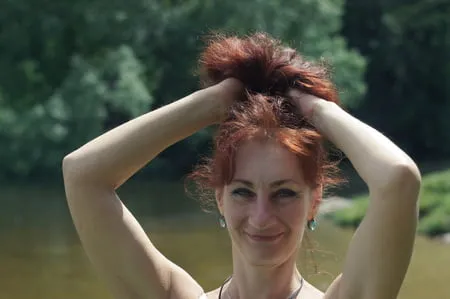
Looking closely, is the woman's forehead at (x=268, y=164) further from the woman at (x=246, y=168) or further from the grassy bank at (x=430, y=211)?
the grassy bank at (x=430, y=211)

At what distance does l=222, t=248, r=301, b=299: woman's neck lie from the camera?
1676mm

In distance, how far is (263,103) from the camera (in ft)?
5.43

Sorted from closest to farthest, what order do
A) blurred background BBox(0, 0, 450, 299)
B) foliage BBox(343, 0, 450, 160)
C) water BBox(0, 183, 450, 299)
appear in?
water BBox(0, 183, 450, 299), blurred background BBox(0, 0, 450, 299), foliage BBox(343, 0, 450, 160)

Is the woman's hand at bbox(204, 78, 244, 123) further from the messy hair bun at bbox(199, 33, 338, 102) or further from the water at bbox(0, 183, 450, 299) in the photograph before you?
the water at bbox(0, 183, 450, 299)

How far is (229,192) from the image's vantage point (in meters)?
1.65

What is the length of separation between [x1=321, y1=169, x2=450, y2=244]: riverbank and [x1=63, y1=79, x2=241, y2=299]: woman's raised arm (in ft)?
31.1

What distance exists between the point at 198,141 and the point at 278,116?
49.2 ft

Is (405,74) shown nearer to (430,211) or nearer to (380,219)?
(430,211)

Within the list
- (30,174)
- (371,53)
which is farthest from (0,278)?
(371,53)

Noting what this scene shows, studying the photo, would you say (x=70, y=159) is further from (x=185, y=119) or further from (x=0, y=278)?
(x=0, y=278)

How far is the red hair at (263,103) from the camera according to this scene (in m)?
1.63

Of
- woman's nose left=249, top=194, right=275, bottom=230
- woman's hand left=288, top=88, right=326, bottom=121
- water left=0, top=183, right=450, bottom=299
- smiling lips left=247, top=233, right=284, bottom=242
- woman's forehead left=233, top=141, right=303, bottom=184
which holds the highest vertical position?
water left=0, top=183, right=450, bottom=299

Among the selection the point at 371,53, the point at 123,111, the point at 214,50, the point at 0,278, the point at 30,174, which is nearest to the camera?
the point at 214,50

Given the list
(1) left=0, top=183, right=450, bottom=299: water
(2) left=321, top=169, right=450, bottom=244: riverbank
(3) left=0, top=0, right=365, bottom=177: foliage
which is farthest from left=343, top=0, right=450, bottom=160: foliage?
(1) left=0, top=183, right=450, bottom=299: water
